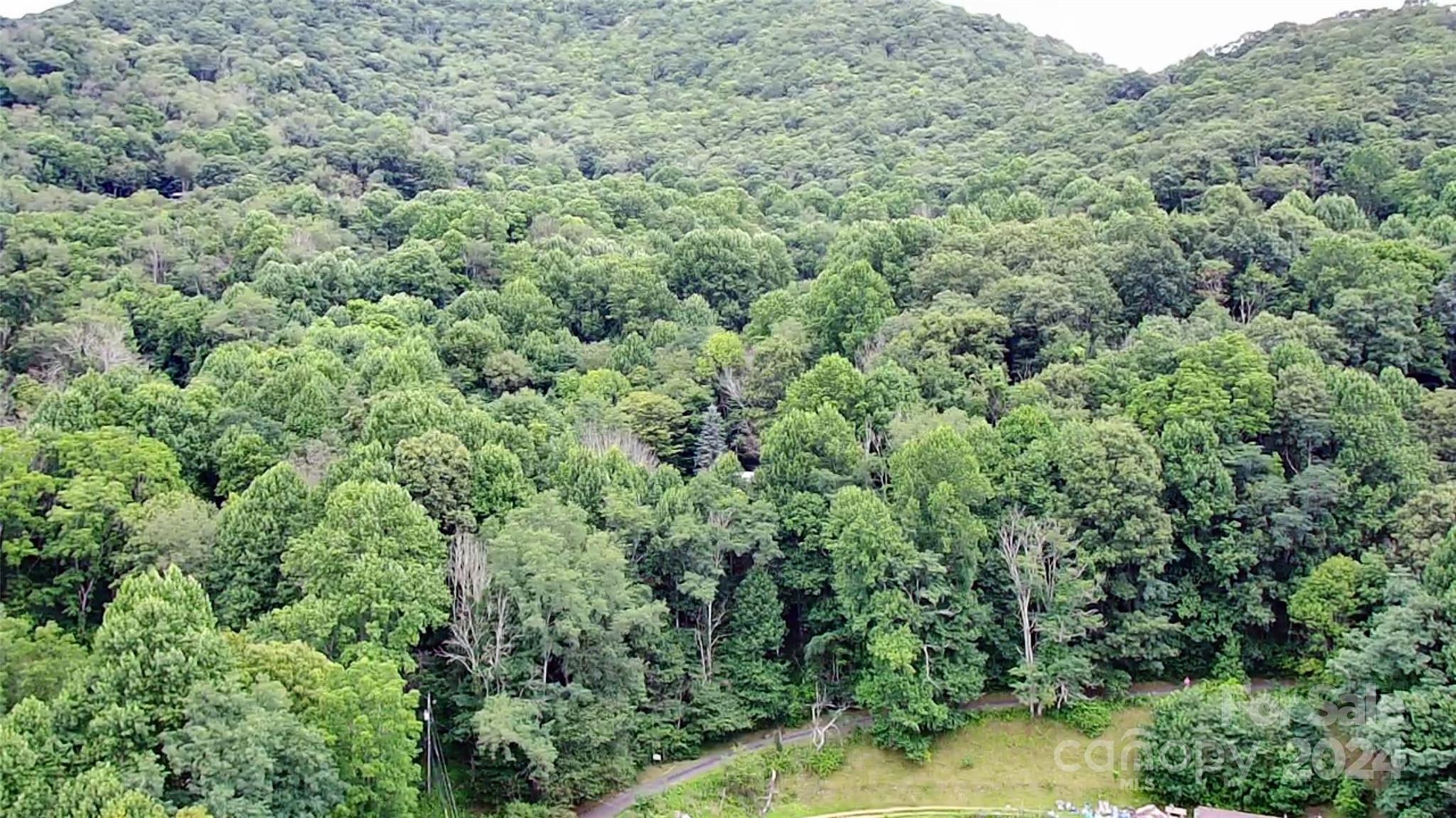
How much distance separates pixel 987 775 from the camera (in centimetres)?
3375

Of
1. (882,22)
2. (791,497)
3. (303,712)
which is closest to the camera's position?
(303,712)

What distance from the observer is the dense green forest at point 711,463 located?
28312mm

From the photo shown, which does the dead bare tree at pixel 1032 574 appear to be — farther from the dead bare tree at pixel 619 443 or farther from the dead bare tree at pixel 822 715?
the dead bare tree at pixel 619 443

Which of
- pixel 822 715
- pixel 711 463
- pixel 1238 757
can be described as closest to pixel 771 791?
pixel 822 715

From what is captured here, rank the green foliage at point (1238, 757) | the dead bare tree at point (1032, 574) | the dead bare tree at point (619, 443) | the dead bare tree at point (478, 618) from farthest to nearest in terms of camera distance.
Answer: the dead bare tree at point (619, 443), the dead bare tree at point (1032, 574), the dead bare tree at point (478, 618), the green foliage at point (1238, 757)

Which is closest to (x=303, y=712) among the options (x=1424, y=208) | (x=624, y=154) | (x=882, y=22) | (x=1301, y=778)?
(x=1301, y=778)

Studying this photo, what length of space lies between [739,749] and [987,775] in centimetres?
738

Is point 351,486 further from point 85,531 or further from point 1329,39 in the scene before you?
point 1329,39

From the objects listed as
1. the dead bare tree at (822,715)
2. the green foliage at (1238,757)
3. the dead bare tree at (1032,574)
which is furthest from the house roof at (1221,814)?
the dead bare tree at (822,715)

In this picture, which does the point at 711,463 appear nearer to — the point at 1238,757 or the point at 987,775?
the point at 987,775

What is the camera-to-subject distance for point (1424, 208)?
5191cm

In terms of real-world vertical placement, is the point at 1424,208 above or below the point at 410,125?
below

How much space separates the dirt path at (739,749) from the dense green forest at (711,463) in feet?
1.62

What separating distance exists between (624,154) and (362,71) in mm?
28800
